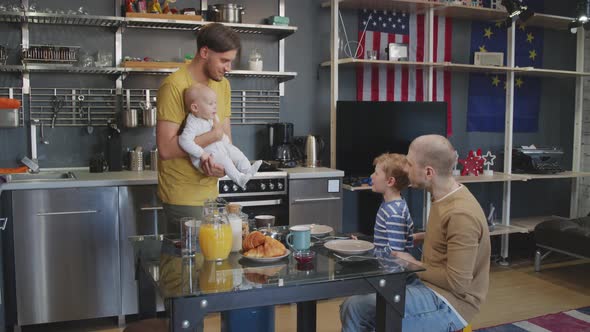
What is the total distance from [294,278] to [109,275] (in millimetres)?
2214

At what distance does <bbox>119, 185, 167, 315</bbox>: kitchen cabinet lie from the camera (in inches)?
143

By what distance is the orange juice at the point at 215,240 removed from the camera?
1.91 m

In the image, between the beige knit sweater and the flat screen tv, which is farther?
the flat screen tv

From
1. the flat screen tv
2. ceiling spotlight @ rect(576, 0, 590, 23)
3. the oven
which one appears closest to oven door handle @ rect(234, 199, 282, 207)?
the oven

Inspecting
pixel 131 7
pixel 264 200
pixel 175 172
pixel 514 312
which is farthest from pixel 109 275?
pixel 514 312

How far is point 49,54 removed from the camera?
381 cm

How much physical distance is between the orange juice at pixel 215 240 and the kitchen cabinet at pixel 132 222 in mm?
1785

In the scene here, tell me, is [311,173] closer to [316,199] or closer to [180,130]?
[316,199]

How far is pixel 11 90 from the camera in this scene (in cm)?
392

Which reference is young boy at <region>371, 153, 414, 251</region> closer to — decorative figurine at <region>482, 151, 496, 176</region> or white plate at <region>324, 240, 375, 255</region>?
white plate at <region>324, 240, 375, 255</region>

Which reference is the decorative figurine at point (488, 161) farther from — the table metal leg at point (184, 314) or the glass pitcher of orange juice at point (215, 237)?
the table metal leg at point (184, 314)

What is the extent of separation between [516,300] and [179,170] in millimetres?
2783

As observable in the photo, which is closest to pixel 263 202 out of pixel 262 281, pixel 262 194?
pixel 262 194

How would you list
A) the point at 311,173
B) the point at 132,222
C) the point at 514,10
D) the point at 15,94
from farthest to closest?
the point at 514,10 < the point at 311,173 < the point at 15,94 < the point at 132,222
